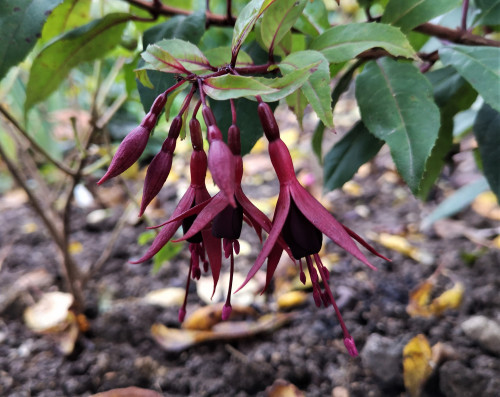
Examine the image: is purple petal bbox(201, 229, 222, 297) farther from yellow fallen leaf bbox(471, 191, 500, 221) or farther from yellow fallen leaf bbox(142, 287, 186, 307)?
yellow fallen leaf bbox(471, 191, 500, 221)

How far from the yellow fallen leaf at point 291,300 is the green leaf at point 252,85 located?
70 centimetres

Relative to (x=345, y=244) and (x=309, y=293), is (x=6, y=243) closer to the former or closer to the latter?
(x=309, y=293)

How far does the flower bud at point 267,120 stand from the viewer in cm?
46

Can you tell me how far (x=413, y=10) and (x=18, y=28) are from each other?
55 centimetres

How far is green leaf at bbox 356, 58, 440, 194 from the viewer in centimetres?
56

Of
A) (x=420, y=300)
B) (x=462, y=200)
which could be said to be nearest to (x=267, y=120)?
(x=420, y=300)

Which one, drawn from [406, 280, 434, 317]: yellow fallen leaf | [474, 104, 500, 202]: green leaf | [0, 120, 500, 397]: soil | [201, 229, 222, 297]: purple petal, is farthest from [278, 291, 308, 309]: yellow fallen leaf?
[201, 229, 222, 297]: purple petal

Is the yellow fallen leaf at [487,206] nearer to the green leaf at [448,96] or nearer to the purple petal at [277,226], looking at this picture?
the green leaf at [448,96]

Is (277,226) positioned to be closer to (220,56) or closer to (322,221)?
(322,221)

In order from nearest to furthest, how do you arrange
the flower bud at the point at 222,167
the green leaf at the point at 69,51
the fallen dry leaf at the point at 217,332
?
the flower bud at the point at 222,167
the green leaf at the point at 69,51
the fallen dry leaf at the point at 217,332

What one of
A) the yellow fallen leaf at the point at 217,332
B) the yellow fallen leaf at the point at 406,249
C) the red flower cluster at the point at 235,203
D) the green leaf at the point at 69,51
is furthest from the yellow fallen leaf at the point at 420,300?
the green leaf at the point at 69,51

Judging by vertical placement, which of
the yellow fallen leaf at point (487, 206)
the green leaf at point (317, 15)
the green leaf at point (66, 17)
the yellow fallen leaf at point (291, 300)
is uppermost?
the green leaf at point (66, 17)

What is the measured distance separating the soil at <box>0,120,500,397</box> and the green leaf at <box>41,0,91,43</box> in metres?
0.60

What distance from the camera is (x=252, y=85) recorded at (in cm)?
41
